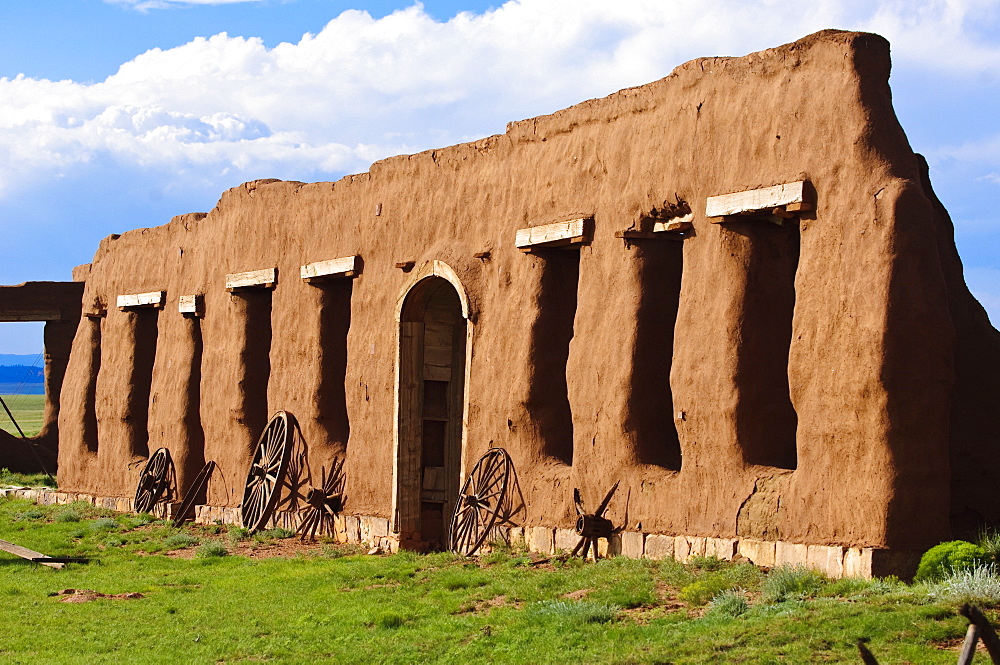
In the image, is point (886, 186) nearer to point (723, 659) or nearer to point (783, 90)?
point (783, 90)

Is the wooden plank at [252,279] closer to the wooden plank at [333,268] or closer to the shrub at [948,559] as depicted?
the wooden plank at [333,268]

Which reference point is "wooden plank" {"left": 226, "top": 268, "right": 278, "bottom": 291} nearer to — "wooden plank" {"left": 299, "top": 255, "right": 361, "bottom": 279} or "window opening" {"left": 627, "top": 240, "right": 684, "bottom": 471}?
"wooden plank" {"left": 299, "top": 255, "right": 361, "bottom": 279}

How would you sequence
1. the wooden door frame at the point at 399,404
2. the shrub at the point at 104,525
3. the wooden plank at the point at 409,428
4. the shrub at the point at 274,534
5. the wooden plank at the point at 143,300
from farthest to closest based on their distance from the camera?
the wooden plank at the point at 143,300, the shrub at the point at 104,525, the shrub at the point at 274,534, the wooden plank at the point at 409,428, the wooden door frame at the point at 399,404

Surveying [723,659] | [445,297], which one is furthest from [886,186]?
[445,297]

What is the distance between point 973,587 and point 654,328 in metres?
5.21

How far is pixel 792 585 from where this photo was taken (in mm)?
10688

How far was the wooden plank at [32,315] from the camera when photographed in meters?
28.8

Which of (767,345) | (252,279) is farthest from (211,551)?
(767,345)

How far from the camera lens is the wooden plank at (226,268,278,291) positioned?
67.1 ft

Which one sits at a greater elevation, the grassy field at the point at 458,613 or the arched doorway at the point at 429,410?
the arched doorway at the point at 429,410

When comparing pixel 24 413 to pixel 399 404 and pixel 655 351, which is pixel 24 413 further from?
pixel 655 351

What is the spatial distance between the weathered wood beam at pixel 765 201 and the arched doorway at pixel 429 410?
5.39m

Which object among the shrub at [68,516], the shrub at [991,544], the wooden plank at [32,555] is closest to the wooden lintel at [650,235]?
the shrub at [991,544]

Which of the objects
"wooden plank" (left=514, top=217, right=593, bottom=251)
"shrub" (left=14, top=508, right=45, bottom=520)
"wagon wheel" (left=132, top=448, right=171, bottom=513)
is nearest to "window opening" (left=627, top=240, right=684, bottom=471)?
"wooden plank" (left=514, top=217, right=593, bottom=251)
